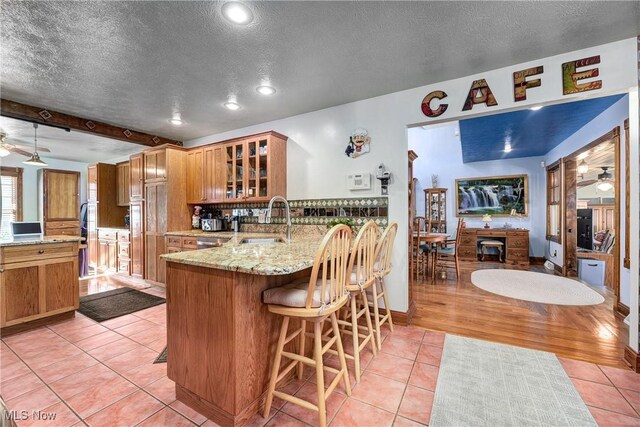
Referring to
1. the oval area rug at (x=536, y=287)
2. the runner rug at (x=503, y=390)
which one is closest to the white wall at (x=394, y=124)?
the runner rug at (x=503, y=390)

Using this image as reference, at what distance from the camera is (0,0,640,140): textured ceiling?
1.79m

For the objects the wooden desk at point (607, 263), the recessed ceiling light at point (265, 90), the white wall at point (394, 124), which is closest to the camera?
the white wall at point (394, 124)

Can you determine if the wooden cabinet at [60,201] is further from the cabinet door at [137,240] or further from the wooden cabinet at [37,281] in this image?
the wooden cabinet at [37,281]

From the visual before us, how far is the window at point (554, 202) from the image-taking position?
16.7 ft

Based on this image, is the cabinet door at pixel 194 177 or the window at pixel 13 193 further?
the window at pixel 13 193

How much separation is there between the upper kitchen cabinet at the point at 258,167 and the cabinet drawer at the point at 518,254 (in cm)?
510

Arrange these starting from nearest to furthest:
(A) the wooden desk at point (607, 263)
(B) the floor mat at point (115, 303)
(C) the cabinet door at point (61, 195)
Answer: (B) the floor mat at point (115, 303) < (A) the wooden desk at point (607, 263) < (C) the cabinet door at point (61, 195)

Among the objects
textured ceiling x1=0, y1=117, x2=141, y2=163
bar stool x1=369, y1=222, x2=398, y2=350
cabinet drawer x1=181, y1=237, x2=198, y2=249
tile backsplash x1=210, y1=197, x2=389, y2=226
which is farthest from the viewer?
textured ceiling x1=0, y1=117, x2=141, y2=163

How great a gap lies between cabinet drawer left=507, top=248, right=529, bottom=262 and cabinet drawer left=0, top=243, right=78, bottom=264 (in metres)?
7.29

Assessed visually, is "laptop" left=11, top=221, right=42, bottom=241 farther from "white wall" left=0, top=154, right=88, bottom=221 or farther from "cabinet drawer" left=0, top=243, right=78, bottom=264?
"white wall" left=0, top=154, right=88, bottom=221

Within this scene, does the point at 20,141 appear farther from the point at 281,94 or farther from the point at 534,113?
the point at 534,113

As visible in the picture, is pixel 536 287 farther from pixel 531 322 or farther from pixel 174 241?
pixel 174 241

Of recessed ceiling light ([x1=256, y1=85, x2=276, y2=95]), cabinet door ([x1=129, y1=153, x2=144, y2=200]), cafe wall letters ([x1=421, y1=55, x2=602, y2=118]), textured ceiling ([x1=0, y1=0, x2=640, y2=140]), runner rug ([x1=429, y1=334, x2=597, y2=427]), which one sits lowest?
runner rug ([x1=429, y1=334, x2=597, y2=427])

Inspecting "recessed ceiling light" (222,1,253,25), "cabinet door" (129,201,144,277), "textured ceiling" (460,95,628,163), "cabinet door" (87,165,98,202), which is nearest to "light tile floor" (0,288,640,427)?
"cabinet door" (129,201,144,277)
